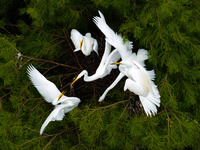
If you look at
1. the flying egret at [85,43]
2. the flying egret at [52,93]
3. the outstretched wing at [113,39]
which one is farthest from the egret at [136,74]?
the flying egret at [52,93]

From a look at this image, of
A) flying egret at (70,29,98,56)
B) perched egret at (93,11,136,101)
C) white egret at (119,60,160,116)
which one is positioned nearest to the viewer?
white egret at (119,60,160,116)

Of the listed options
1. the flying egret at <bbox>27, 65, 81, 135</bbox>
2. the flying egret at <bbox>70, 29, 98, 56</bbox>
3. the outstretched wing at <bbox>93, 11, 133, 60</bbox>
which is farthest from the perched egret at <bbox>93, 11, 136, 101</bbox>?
the flying egret at <bbox>27, 65, 81, 135</bbox>

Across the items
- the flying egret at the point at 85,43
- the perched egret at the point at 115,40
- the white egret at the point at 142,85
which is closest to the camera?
the white egret at the point at 142,85

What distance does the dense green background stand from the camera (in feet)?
3.35

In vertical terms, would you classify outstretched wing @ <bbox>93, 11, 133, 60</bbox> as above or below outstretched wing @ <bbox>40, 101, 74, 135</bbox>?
above

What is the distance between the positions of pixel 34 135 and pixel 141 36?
0.76 meters

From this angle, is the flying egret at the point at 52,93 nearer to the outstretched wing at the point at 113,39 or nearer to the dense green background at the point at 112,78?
the dense green background at the point at 112,78

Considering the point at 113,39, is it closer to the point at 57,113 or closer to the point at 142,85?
the point at 142,85

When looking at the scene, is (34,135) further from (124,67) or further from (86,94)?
(124,67)

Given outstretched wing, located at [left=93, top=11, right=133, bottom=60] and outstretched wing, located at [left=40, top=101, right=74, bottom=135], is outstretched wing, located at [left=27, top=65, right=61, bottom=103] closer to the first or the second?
outstretched wing, located at [left=40, top=101, right=74, bottom=135]

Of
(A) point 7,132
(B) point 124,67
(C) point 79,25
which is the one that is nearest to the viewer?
(B) point 124,67

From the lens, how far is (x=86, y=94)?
4.50 feet

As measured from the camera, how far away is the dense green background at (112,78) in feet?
3.35

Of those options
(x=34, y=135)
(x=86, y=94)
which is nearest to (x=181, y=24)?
(x=86, y=94)
